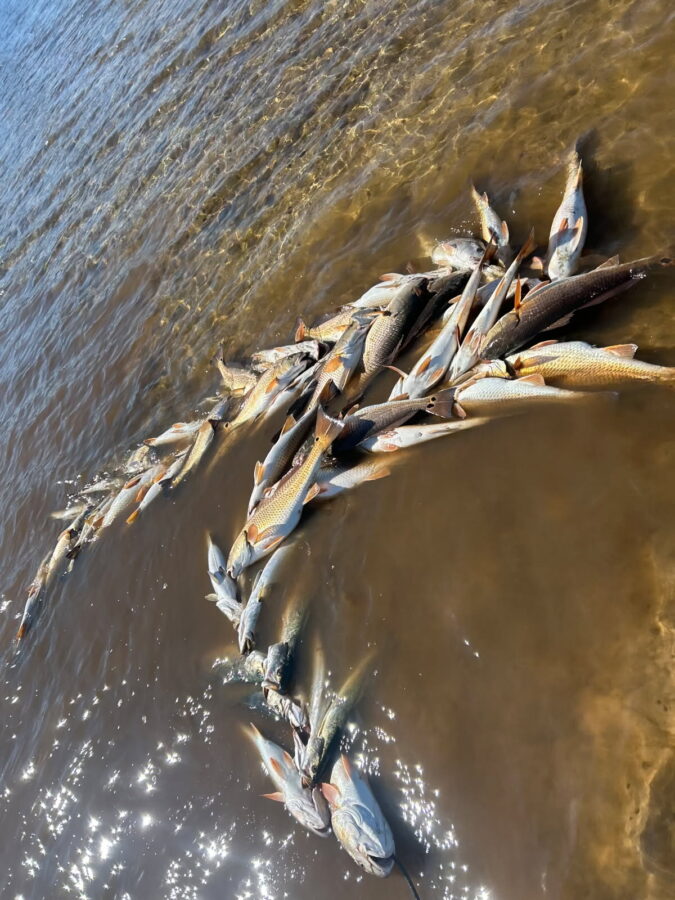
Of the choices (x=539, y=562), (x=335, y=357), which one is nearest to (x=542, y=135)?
(x=335, y=357)

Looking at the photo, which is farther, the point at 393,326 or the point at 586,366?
the point at 393,326

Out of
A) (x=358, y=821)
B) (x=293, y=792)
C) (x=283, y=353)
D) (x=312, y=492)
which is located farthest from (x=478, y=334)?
(x=293, y=792)

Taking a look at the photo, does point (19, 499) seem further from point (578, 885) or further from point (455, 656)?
point (578, 885)

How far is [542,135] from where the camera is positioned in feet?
24.1

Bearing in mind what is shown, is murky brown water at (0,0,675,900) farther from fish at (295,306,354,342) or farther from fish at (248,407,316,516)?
fish at (295,306,354,342)

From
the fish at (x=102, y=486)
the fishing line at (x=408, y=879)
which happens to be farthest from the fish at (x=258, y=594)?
the fish at (x=102, y=486)

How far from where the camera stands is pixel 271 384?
7477mm

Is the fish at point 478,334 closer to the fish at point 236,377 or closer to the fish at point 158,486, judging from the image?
the fish at point 236,377

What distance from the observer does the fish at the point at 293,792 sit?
4516mm

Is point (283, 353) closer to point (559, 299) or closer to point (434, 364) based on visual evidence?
point (434, 364)

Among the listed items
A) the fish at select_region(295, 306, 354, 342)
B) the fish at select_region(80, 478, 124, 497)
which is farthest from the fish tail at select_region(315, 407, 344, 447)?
the fish at select_region(80, 478, 124, 497)

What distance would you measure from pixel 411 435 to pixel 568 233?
261 cm

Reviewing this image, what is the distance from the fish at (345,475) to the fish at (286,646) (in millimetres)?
1020

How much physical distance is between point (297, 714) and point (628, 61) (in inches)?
316
